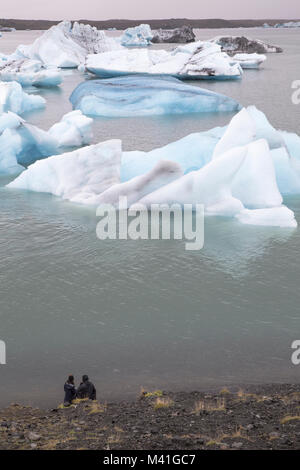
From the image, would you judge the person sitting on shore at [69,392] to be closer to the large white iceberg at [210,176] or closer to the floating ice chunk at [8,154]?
the large white iceberg at [210,176]

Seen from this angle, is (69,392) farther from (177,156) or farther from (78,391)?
(177,156)

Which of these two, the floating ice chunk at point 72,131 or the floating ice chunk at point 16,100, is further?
the floating ice chunk at point 16,100

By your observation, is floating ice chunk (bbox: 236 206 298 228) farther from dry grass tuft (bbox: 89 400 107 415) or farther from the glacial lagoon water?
dry grass tuft (bbox: 89 400 107 415)

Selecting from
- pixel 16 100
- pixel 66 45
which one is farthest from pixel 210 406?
pixel 66 45

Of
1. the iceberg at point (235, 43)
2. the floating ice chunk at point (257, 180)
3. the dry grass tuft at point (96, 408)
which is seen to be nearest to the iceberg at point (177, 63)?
the iceberg at point (235, 43)

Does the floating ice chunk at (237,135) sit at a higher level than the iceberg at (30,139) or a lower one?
lower

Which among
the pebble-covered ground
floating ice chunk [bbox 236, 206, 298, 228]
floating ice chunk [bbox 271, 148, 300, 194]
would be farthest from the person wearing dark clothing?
floating ice chunk [bbox 271, 148, 300, 194]

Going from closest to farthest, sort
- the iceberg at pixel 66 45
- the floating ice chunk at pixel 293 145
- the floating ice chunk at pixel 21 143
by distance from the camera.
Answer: the floating ice chunk at pixel 293 145 → the floating ice chunk at pixel 21 143 → the iceberg at pixel 66 45
